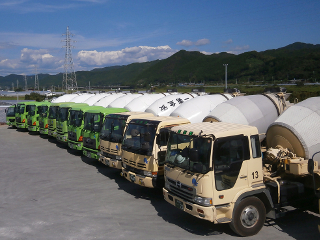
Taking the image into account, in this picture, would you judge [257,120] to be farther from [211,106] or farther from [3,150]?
[3,150]

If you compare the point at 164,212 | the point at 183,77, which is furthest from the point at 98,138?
the point at 183,77

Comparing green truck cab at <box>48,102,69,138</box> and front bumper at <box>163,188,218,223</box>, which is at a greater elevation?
green truck cab at <box>48,102,69,138</box>

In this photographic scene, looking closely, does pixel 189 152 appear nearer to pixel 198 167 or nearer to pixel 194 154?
pixel 194 154

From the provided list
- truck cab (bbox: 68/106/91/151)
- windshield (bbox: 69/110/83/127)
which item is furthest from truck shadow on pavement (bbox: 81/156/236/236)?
windshield (bbox: 69/110/83/127)

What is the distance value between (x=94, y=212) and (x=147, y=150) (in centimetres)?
235

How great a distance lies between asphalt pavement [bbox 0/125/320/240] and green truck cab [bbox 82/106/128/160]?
3.10 ft

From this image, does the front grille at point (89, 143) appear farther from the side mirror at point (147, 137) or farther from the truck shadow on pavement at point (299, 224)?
the truck shadow on pavement at point (299, 224)

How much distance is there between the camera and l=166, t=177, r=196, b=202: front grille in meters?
6.74

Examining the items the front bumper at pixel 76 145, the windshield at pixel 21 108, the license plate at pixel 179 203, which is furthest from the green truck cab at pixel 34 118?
the license plate at pixel 179 203

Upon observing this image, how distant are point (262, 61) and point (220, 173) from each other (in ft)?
447

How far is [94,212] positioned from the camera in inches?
341

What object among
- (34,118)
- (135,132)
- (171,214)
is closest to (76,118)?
(135,132)

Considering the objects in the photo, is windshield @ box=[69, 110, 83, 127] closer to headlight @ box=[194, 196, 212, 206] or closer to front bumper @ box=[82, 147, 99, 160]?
front bumper @ box=[82, 147, 99, 160]

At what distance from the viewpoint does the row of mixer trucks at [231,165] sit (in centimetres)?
651
